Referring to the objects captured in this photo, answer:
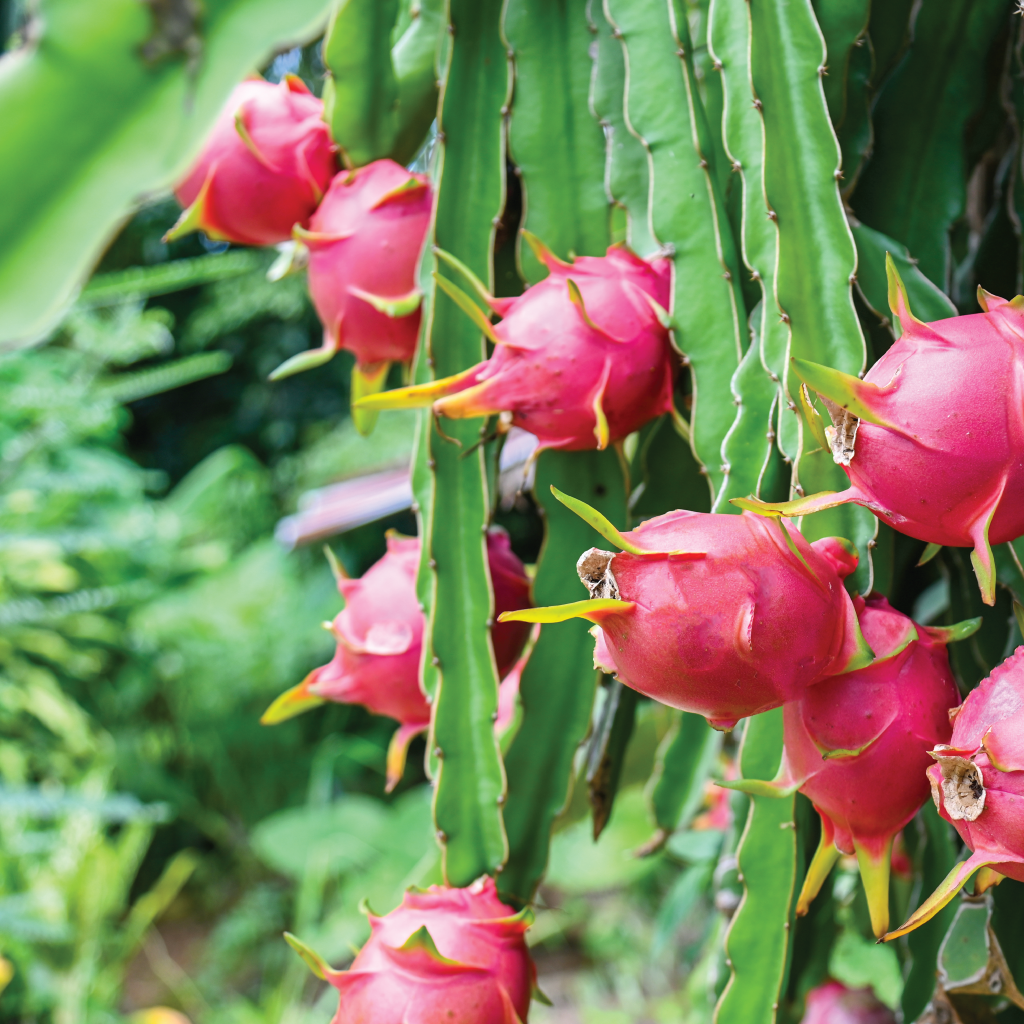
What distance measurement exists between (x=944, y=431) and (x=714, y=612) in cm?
9

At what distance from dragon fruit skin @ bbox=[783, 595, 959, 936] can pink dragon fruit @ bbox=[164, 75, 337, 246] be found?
1.30 feet

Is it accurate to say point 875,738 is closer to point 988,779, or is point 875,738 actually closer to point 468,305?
point 988,779

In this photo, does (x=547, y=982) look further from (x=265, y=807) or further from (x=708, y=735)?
(x=708, y=735)

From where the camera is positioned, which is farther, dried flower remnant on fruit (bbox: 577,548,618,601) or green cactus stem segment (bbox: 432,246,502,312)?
green cactus stem segment (bbox: 432,246,502,312)

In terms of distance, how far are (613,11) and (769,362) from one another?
21cm

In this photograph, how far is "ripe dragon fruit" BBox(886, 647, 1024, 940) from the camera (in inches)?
11.0

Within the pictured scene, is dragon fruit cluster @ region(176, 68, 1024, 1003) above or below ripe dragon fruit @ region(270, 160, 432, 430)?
below

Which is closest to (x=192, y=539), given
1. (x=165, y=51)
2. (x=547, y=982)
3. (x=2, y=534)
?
(x=2, y=534)

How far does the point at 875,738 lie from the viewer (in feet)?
1.03

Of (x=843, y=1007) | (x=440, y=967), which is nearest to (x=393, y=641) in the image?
A: (x=440, y=967)

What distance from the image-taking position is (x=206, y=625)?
Result: 318 cm

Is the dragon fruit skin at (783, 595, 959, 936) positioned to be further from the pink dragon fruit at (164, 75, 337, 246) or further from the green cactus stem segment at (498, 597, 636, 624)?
the pink dragon fruit at (164, 75, 337, 246)

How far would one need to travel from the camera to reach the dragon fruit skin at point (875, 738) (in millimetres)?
318

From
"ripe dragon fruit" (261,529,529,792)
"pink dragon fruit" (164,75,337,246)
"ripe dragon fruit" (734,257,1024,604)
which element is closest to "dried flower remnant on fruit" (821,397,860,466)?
"ripe dragon fruit" (734,257,1024,604)
